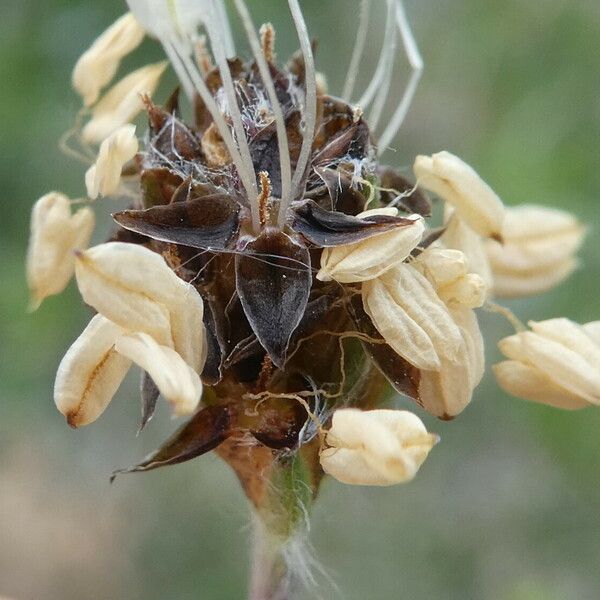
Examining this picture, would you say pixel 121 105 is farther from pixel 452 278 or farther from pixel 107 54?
pixel 452 278

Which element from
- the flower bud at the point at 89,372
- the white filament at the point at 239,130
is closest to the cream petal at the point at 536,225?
the white filament at the point at 239,130

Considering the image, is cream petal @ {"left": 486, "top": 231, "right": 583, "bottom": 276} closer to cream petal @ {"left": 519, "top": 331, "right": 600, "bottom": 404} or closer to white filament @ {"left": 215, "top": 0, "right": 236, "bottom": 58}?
cream petal @ {"left": 519, "top": 331, "right": 600, "bottom": 404}

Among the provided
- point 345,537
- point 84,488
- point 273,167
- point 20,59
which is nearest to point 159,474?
point 84,488

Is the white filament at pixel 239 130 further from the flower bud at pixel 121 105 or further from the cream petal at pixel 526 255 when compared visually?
the cream petal at pixel 526 255

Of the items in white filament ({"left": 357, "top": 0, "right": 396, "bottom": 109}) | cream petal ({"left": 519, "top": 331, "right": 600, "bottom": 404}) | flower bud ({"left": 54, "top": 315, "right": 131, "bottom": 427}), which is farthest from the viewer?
white filament ({"left": 357, "top": 0, "right": 396, "bottom": 109})

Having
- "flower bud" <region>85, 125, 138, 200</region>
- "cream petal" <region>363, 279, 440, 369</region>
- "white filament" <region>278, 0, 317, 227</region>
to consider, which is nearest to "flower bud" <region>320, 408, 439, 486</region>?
"cream petal" <region>363, 279, 440, 369</region>
